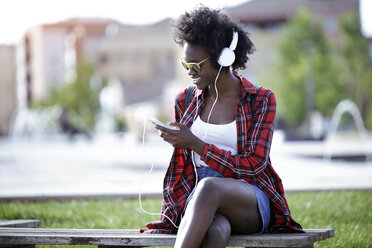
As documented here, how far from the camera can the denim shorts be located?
353cm

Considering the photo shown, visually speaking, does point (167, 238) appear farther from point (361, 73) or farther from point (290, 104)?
point (361, 73)

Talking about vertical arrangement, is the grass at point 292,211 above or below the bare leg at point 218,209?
below

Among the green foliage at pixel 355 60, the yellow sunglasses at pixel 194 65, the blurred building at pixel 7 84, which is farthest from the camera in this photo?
the blurred building at pixel 7 84

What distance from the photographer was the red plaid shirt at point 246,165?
3.57 m

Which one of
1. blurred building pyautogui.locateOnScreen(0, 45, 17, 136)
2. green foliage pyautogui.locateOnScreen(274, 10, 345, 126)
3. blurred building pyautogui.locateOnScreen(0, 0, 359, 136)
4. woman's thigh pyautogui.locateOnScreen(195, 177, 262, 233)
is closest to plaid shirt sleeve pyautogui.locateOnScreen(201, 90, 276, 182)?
woman's thigh pyautogui.locateOnScreen(195, 177, 262, 233)

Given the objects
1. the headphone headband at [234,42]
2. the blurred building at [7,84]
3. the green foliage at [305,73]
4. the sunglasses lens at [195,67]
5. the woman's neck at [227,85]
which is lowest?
the blurred building at [7,84]

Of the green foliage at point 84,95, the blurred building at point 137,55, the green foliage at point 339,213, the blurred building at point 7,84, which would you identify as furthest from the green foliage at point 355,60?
the blurred building at point 7,84

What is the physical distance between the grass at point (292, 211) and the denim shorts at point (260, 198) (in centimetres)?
133

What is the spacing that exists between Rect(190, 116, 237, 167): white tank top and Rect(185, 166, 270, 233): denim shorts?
0.18 feet

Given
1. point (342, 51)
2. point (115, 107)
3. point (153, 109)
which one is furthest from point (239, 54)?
point (115, 107)

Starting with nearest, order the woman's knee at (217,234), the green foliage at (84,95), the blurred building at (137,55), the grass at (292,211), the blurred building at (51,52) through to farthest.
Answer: the woman's knee at (217,234) → the grass at (292,211) → the green foliage at (84,95) → the blurred building at (137,55) → the blurred building at (51,52)

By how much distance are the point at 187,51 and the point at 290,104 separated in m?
39.1

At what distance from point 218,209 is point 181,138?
0.39 m

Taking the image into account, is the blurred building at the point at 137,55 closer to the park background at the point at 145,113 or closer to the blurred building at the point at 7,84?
the park background at the point at 145,113
